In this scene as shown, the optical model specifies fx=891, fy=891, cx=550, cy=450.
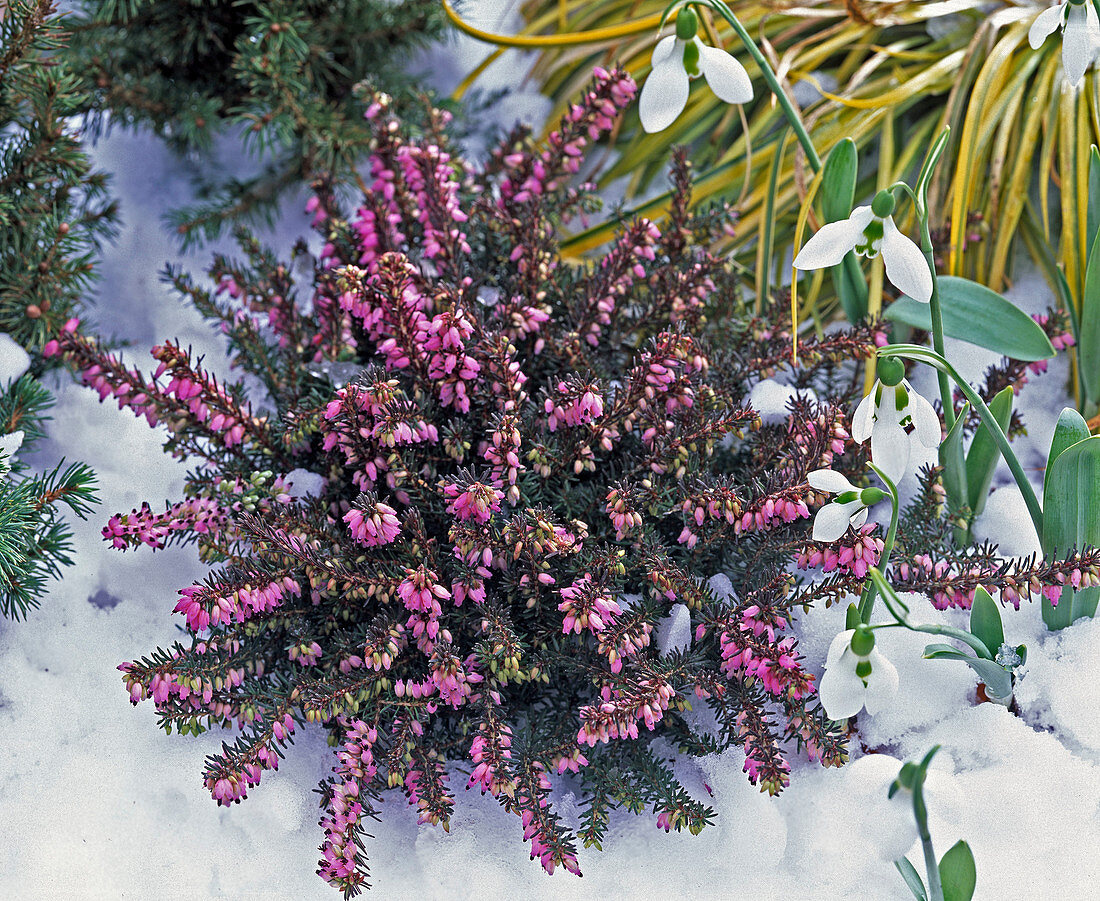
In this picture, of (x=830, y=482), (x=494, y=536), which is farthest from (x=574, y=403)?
(x=830, y=482)

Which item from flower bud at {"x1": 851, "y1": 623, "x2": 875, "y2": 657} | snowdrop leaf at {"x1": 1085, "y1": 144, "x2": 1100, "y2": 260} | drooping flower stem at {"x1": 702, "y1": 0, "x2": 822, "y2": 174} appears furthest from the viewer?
snowdrop leaf at {"x1": 1085, "y1": 144, "x2": 1100, "y2": 260}

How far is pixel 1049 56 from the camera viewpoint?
1.54m

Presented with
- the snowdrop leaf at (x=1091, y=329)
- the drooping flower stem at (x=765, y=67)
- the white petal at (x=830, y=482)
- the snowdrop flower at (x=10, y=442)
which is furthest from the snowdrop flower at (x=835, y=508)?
the snowdrop flower at (x=10, y=442)

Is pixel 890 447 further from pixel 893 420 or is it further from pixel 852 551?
pixel 852 551

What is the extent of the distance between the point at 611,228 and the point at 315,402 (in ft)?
2.27

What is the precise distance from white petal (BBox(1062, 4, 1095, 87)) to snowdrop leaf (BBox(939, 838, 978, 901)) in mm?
728

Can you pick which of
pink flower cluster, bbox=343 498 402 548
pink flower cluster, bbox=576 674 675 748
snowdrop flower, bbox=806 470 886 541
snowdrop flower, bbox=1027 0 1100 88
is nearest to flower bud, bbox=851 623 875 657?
snowdrop flower, bbox=806 470 886 541

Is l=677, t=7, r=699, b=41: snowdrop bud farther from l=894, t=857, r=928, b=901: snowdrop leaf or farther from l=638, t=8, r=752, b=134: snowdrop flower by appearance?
l=894, t=857, r=928, b=901: snowdrop leaf

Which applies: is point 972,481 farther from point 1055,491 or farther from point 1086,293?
point 1086,293

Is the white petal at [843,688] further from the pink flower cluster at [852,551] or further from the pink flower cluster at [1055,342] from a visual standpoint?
the pink flower cluster at [1055,342]

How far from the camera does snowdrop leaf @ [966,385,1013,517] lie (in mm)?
1065

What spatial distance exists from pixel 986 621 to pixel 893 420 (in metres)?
0.33

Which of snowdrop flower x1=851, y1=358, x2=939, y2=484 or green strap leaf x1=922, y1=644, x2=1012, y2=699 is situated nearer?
snowdrop flower x1=851, y1=358, x2=939, y2=484

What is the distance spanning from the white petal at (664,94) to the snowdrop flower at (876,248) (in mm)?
181
